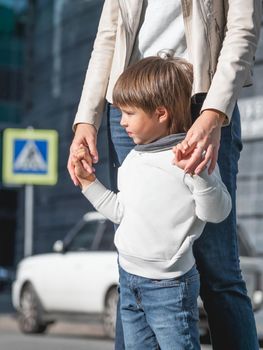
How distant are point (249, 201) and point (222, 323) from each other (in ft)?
46.6

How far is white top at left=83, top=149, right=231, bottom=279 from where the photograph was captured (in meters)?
3.31

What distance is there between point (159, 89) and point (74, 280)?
32.8 ft

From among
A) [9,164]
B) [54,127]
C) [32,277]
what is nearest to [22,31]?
[54,127]

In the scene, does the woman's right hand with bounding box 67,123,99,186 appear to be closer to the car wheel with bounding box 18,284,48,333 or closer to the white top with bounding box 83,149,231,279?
the white top with bounding box 83,149,231,279

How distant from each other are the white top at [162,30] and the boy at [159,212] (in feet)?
0.75

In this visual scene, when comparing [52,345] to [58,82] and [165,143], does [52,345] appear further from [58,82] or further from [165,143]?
[58,82]

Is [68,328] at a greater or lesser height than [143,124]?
lesser

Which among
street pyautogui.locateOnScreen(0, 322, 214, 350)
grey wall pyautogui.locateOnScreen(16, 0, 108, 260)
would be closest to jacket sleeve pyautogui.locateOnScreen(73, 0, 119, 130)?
street pyautogui.locateOnScreen(0, 322, 214, 350)

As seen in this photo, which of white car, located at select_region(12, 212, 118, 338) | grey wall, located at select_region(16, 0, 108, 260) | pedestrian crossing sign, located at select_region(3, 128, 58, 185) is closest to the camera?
white car, located at select_region(12, 212, 118, 338)

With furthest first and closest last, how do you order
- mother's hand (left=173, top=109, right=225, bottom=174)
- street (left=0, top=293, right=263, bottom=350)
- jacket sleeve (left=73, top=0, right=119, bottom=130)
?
street (left=0, top=293, right=263, bottom=350) → jacket sleeve (left=73, top=0, right=119, bottom=130) → mother's hand (left=173, top=109, right=225, bottom=174)

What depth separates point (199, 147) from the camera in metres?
3.17

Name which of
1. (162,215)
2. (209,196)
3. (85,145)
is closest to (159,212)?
(162,215)

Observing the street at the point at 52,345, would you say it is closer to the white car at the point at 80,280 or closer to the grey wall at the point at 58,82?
the white car at the point at 80,280

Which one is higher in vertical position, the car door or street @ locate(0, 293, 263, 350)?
the car door
